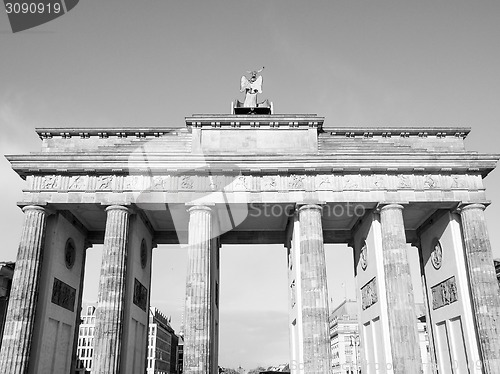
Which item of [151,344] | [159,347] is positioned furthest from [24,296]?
[159,347]

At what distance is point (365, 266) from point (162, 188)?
1329 cm

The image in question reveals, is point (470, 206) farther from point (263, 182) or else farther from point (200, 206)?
point (200, 206)

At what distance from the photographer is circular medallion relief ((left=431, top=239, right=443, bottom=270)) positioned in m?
28.2

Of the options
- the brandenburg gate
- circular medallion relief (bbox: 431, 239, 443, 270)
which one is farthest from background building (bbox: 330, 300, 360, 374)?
the brandenburg gate

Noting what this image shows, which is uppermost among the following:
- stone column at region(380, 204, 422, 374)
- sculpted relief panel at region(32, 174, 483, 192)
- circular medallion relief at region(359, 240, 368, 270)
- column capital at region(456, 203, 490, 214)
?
sculpted relief panel at region(32, 174, 483, 192)

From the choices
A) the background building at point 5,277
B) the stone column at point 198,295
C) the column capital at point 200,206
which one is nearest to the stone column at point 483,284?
the stone column at point 198,295

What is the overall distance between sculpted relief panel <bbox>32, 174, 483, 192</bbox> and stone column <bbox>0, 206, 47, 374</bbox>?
2.38 meters

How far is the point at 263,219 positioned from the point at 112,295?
34.5ft

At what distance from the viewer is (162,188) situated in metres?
25.8

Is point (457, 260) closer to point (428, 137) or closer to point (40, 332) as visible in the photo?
point (428, 137)

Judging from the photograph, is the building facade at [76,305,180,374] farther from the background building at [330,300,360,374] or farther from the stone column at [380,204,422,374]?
the stone column at [380,204,422,374]

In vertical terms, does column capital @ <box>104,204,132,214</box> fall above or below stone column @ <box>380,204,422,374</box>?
above

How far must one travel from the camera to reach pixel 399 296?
24.0 m

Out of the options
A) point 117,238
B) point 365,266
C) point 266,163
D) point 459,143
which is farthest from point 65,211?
point 459,143
